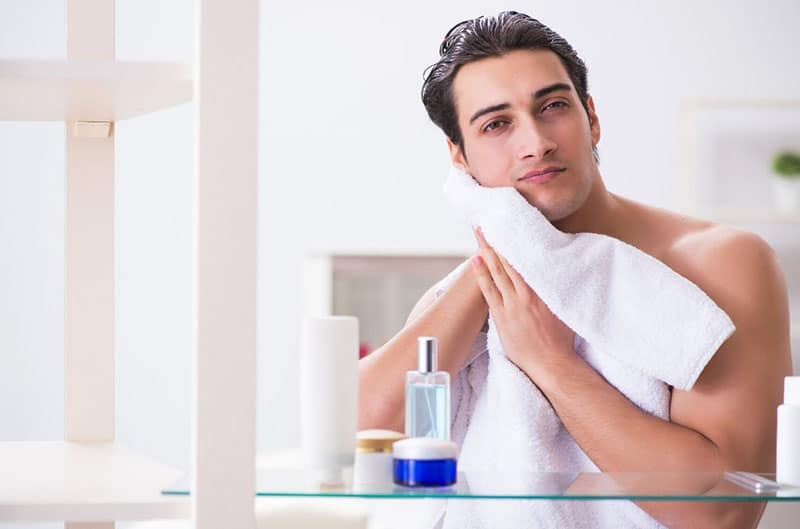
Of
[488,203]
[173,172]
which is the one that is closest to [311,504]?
[488,203]

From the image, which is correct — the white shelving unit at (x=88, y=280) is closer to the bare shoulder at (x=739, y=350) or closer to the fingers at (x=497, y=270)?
the fingers at (x=497, y=270)

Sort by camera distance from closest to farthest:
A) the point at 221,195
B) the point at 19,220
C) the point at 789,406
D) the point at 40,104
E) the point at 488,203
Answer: the point at 221,195 → the point at 40,104 → the point at 789,406 → the point at 488,203 → the point at 19,220

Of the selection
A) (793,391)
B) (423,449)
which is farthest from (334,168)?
(423,449)

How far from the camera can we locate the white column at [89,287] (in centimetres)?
117

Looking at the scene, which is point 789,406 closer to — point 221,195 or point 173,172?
point 221,195

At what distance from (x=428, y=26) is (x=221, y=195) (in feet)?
9.94

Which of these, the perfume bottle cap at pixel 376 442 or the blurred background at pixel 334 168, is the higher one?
the blurred background at pixel 334 168

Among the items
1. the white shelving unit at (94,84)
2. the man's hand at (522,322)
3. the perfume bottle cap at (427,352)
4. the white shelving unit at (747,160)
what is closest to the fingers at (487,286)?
the man's hand at (522,322)

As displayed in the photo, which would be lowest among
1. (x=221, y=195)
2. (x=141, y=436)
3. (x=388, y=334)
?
(x=141, y=436)

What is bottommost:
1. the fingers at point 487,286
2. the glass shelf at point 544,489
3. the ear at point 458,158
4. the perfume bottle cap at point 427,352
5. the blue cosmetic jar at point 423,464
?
the glass shelf at point 544,489

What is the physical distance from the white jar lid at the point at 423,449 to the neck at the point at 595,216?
2.17 ft

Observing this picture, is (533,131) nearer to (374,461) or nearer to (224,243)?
(374,461)

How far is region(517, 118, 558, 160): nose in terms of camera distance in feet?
4.89

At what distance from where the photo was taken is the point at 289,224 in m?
3.68
